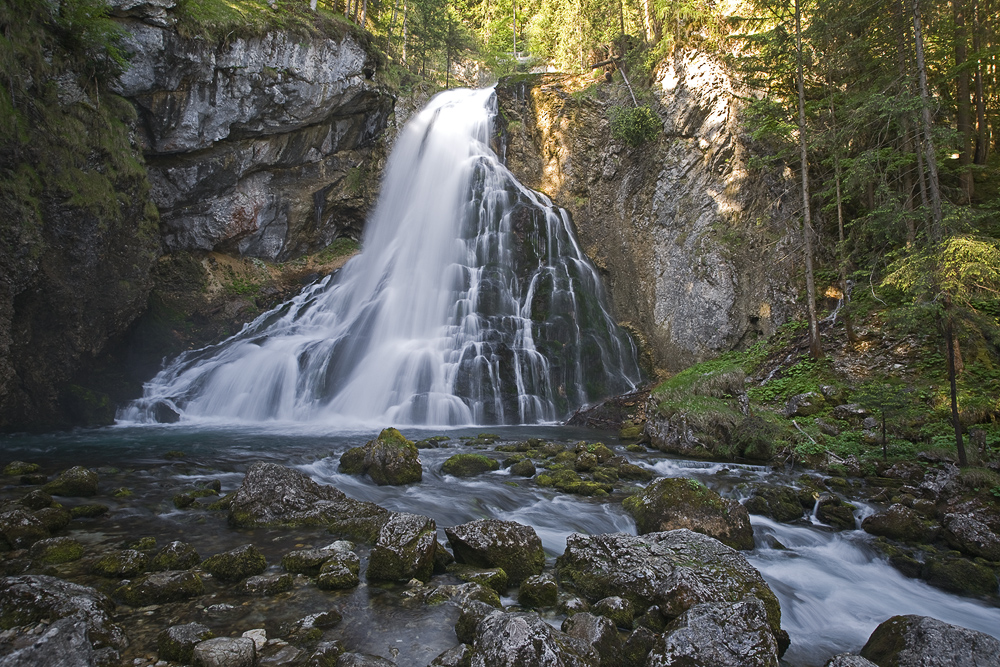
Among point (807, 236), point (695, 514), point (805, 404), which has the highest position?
point (807, 236)

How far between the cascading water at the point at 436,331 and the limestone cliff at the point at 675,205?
1.36 meters

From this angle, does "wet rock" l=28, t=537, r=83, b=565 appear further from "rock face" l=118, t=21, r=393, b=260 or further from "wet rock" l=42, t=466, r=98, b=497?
"rock face" l=118, t=21, r=393, b=260

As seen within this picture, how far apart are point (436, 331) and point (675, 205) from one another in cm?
1006

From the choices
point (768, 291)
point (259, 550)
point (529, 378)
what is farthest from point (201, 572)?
point (768, 291)

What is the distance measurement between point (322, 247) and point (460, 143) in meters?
8.57

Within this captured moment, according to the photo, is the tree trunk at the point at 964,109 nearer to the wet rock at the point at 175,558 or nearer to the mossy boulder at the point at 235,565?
the mossy boulder at the point at 235,565

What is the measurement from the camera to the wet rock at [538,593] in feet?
13.9

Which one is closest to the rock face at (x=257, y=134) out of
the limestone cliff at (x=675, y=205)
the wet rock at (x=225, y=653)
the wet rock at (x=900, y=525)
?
the limestone cliff at (x=675, y=205)

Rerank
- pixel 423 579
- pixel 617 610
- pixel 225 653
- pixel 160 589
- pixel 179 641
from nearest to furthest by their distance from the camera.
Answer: pixel 225 653 → pixel 179 641 → pixel 617 610 → pixel 160 589 → pixel 423 579

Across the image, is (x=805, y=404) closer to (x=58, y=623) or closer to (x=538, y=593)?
(x=538, y=593)

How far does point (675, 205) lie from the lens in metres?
19.1

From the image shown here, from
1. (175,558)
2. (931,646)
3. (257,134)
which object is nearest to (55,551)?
(175,558)

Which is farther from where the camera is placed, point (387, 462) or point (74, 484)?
point (387, 462)

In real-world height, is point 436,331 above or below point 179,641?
above
